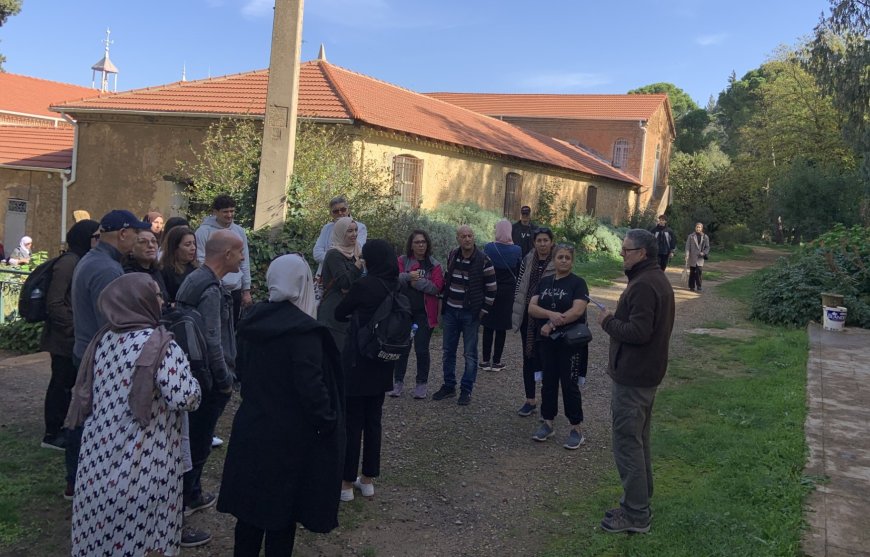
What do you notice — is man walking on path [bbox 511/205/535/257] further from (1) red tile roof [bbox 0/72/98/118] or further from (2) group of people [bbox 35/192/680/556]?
(1) red tile roof [bbox 0/72/98/118]

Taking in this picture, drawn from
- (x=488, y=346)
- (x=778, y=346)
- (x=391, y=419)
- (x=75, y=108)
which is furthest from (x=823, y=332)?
(x=75, y=108)

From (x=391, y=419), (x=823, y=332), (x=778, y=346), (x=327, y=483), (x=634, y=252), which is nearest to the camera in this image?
(x=327, y=483)

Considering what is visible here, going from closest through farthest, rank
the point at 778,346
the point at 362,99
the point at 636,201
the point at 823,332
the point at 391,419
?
1. the point at 391,419
2. the point at 778,346
3. the point at 823,332
4. the point at 362,99
5. the point at 636,201

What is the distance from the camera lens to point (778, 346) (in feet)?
33.0

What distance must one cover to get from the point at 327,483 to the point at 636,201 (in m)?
34.0

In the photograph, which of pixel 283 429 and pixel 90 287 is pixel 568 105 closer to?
pixel 90 287

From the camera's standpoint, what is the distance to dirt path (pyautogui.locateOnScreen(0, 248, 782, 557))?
429 centimetres

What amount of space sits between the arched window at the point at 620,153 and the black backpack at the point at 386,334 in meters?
33.7

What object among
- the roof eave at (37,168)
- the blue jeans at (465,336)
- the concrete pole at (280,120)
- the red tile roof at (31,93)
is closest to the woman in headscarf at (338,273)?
the blue jeans at (465,336)

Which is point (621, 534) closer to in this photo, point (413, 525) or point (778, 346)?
point (413, 525)

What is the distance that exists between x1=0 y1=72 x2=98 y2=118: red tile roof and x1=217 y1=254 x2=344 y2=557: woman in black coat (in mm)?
38248

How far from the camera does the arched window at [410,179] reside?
17.5 meters

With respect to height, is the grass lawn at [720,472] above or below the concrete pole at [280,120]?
below

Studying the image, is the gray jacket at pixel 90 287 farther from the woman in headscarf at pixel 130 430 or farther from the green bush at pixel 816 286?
the green bush at pixel 816 286
